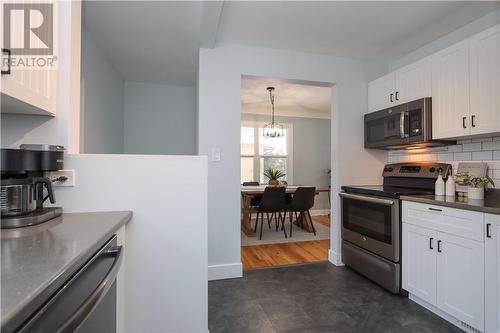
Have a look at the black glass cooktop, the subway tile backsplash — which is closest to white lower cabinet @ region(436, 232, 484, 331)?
the black glass cooktop

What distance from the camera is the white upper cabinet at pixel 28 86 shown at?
95cm

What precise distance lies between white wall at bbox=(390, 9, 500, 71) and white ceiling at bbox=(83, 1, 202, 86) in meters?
2.30

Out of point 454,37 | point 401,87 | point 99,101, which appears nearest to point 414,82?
point 401,87

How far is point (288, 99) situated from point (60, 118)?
13.0 ft

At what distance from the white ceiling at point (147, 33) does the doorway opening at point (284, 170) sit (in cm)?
77

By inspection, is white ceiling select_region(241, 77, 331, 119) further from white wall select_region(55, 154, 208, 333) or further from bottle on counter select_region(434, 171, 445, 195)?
white wall select_region(55, 154, 208, 333)

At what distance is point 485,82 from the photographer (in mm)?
1853

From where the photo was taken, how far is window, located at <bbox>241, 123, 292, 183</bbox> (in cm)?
568

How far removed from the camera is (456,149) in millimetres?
2291

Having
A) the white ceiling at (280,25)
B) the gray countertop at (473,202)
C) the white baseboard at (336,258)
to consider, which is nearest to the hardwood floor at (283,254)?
the white baseboard at (336,258)

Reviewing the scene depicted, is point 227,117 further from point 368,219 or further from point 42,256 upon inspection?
point 42,256

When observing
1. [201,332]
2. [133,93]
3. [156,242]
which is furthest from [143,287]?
[133,93]

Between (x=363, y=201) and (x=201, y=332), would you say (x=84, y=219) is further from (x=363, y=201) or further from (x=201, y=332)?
(x=363, y=201)

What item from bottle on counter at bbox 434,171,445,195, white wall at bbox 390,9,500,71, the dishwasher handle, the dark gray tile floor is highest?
white wall at bbox 390,9,500,71
